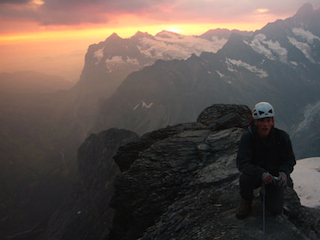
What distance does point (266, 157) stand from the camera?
10.2m

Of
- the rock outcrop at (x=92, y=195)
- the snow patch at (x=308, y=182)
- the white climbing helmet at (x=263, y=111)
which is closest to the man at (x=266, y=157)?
the white climbing helmet at (x=263, y=111)

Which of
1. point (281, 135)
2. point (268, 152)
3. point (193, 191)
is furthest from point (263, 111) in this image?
point (193, 191)

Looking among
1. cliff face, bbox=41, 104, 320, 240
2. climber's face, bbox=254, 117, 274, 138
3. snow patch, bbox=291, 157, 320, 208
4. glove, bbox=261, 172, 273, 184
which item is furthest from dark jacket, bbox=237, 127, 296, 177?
snow patch, bbox=291, 157, 320, 208

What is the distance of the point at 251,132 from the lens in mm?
10086

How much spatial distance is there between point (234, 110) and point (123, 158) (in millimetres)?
13078

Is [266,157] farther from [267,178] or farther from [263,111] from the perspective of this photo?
[263,111]

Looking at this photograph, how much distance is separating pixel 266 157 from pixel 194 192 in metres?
7.34

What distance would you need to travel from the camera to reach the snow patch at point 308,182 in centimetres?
6058

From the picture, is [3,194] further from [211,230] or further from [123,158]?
[211,230]

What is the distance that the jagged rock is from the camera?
11227mm

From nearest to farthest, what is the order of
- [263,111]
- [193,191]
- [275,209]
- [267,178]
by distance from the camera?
[267,178]
[263,111]
[275,209]
[193,191]

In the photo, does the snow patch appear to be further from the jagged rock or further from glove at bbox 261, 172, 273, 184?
glove at bbox 261, 172, 273, 184

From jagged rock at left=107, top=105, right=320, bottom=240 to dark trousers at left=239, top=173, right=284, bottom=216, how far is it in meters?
0.67

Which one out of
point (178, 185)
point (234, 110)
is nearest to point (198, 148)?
point (178, 185)
